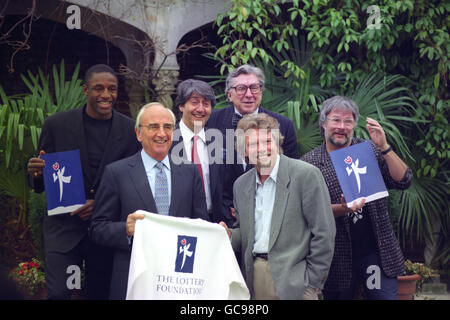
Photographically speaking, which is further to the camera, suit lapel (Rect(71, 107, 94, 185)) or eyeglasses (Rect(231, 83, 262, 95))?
eyeglasses (Rect(231, 83, 262, 95))

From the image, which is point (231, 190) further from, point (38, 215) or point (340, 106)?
point (38, 215)

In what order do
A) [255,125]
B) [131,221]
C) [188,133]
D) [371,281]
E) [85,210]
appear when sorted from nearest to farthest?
[131,221], [255,125], [371,281], [85,210], [188,133]

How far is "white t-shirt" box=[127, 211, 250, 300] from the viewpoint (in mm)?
3682

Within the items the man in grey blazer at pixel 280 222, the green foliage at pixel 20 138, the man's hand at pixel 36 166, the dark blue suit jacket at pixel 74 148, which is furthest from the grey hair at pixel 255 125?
the green foliage at pixel 20 138

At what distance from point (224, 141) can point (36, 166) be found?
1309 mm

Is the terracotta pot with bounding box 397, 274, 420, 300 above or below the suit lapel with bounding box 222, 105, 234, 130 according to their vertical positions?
below

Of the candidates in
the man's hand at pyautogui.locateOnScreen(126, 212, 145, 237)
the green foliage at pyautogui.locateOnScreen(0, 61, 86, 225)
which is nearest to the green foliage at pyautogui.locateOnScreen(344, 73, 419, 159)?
the green foliage at pyautogui.locateOnScreen(0, 61, 86, 225)

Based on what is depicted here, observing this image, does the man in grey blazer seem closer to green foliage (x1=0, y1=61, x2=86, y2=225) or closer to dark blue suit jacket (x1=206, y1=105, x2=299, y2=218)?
dark blue suit jacket (x1=206, y1=105, x2=299, y2=218)

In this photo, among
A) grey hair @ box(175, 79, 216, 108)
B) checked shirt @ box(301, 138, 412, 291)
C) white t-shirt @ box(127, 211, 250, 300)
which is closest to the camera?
white t-shirt @ box(127, 211, 250, 300)

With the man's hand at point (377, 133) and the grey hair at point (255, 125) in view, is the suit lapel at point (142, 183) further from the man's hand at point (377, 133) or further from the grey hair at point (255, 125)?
the man's hand at point (377, 133)

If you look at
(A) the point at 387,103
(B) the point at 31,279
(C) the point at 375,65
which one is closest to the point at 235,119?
(B) the point at 31,279

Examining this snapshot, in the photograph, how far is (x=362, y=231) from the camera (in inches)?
176

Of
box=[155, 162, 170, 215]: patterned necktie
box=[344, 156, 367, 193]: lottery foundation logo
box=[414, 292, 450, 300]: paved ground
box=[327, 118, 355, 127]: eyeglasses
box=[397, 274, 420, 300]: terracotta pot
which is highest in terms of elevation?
box=[327, 118, 355, 127]: eyeglasses
